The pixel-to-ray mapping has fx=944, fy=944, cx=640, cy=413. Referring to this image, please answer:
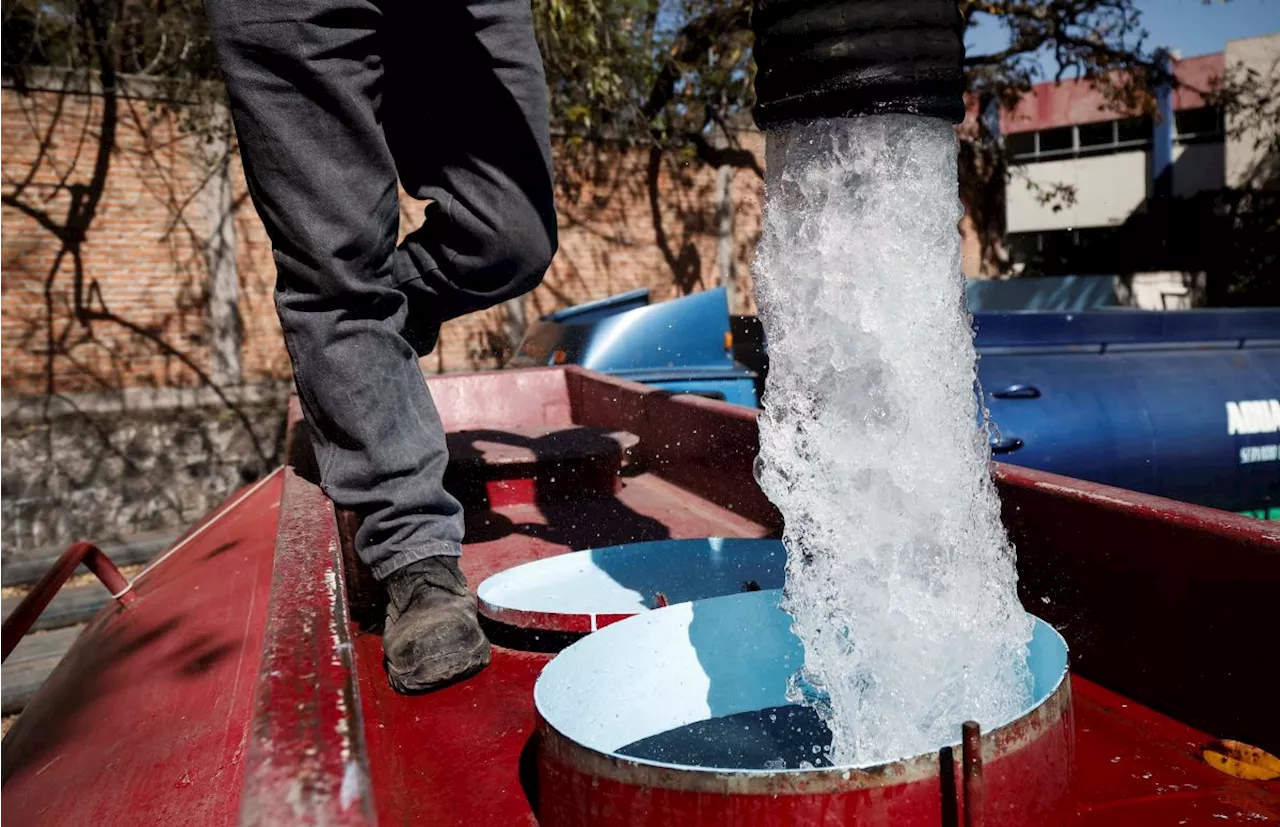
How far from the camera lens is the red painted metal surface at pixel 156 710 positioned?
1.10 metres

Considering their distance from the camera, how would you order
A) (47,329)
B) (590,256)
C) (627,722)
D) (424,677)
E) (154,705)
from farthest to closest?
(590,256), (47,329), (154,705), (424,677), (627,722)

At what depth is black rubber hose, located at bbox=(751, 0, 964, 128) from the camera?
912 millimetres

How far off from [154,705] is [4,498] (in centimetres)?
637

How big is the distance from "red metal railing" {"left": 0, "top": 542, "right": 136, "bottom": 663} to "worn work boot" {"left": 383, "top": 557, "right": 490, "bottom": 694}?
0.71 m

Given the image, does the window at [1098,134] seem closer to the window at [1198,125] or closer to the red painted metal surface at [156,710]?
the window at [1198,125]

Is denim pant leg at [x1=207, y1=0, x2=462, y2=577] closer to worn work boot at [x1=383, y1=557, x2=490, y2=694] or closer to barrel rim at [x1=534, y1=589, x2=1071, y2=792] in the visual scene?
worn work boot at [x1=383, y1=557, x2=490, y2=694]

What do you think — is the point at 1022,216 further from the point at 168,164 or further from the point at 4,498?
the point at 4,498

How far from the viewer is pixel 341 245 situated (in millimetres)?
1284

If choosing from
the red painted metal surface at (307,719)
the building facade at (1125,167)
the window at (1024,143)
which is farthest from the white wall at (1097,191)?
the red painted metal surface at (307,719)

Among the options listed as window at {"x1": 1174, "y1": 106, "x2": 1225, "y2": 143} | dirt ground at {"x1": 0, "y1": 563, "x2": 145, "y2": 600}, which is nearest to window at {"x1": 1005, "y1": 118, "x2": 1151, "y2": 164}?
window at {"x1": 1174, "y1": 106, "x2": 1225, "y2": 143}

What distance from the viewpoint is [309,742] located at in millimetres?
516

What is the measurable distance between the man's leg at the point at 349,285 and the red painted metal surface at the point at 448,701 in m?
0.09

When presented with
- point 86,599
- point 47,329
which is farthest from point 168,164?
point 86,599

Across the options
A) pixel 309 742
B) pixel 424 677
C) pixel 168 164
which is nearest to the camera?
pixel 309 742
